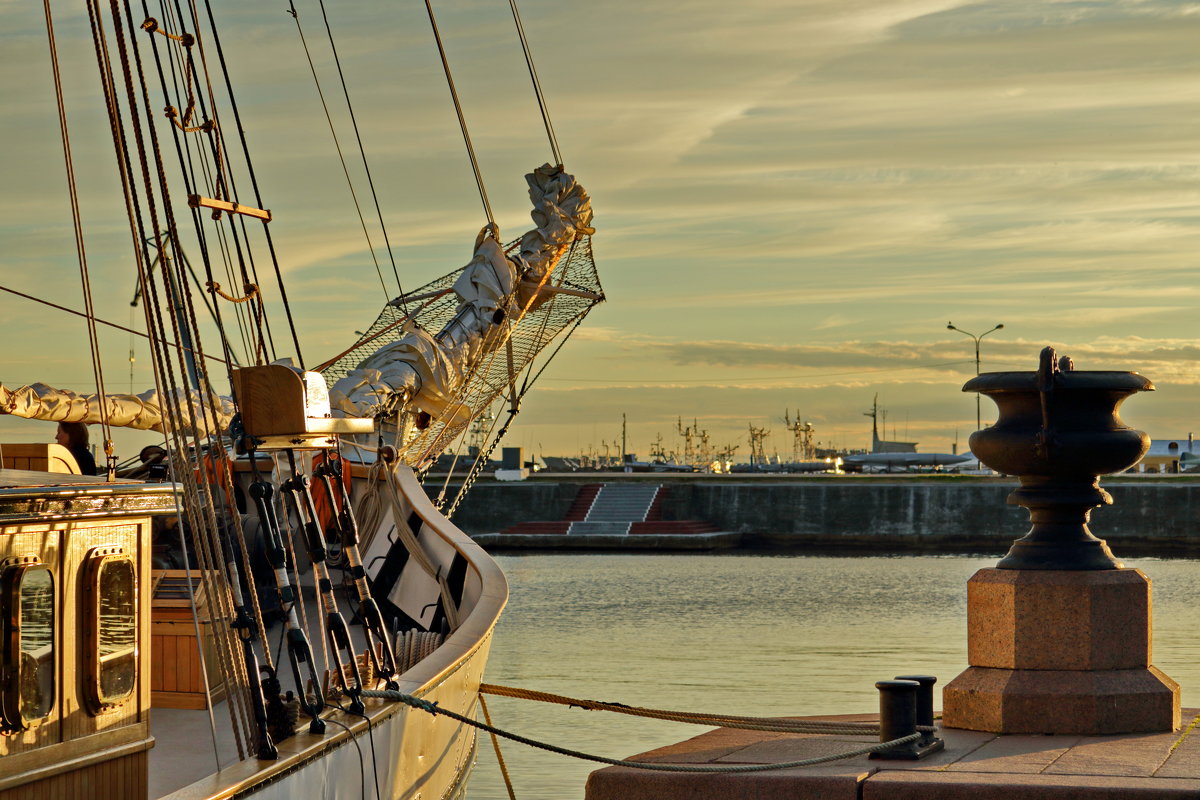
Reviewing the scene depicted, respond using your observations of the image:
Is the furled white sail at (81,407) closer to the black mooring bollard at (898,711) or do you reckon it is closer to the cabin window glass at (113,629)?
the cabin window glass at (113,629)

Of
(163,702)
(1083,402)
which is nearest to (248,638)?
(163,702)

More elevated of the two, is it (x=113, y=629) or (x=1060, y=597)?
(x=113, y=629)

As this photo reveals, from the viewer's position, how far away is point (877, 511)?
5775cm

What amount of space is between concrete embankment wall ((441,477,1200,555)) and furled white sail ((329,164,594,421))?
3844 centimetres

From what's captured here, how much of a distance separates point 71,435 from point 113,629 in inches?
273

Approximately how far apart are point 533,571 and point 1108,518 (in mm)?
22659

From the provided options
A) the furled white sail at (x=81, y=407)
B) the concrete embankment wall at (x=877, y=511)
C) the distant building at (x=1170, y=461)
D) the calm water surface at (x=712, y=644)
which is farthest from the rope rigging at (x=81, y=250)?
the distant building at (x=1170, y=461)

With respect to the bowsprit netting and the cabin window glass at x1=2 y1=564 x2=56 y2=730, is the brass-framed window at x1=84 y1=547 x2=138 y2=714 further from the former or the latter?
the bowsprit netting

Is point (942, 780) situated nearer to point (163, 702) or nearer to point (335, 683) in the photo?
point (335, 683)

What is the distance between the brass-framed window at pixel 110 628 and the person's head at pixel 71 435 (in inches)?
261

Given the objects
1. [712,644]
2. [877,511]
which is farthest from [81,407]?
[877,511]

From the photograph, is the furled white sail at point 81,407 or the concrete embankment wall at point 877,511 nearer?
the furled white sail at point 81,407

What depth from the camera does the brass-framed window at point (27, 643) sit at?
5.11 meters

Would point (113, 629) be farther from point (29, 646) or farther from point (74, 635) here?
point (29, 646)
